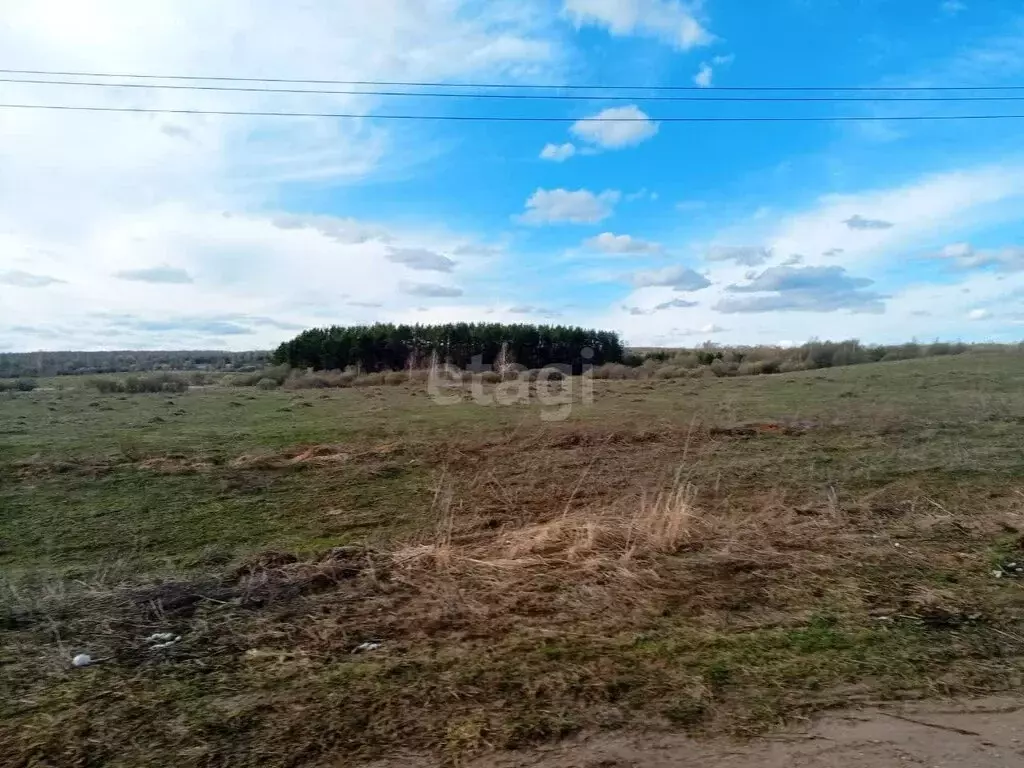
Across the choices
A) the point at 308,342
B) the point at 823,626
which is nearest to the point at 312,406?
→ the point at 823,626

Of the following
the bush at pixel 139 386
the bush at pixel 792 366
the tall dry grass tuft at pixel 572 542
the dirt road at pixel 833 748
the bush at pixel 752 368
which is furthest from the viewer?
the bush at pixel 752 368

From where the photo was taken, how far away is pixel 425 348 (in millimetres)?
55500

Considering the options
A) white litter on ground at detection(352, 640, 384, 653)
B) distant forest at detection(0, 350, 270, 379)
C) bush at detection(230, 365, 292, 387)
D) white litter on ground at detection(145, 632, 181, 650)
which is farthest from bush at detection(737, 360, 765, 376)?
white litter on ground at detection(145, 632, 181, 650)

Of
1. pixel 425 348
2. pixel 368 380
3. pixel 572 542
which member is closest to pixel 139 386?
pixel 368 380

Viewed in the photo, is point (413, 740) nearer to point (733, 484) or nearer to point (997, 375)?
point (733, 484)

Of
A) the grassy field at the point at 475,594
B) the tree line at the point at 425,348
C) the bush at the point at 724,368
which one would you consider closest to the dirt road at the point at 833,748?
the grassy field at the point at 475,594

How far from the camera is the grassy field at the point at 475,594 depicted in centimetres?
361

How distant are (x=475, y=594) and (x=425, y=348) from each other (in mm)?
50686

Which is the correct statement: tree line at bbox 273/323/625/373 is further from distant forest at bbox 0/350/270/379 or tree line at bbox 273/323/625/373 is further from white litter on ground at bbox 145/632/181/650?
white litter on ground at bbox 145/632/181/650

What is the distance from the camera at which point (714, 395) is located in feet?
83.2

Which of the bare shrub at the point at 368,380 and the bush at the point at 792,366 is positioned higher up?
the bush at the point at 792,366

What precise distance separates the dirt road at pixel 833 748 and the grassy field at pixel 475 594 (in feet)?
0.44

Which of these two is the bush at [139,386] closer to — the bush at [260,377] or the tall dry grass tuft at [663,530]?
the bush at [260,377]

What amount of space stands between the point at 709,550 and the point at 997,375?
82.4ft
